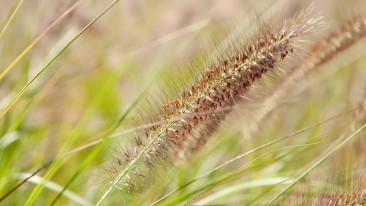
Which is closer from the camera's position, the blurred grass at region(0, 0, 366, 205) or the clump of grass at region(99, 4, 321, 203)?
the clump of grass at region(99, 4, 321, 203)

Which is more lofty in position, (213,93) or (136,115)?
(136,115)

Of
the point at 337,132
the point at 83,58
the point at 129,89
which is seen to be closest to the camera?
the point at 337,132

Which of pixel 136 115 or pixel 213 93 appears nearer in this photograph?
pixel 213 93

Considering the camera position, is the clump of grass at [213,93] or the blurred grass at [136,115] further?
the blurred grass at [136,115]

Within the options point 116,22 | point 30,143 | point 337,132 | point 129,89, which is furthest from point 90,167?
point 116,22

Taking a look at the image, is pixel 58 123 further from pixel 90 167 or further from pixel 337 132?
pixel 337 132

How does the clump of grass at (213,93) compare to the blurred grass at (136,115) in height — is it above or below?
below

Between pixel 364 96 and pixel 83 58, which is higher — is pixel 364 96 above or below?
below

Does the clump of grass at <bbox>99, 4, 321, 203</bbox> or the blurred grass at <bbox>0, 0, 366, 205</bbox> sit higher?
the blurred grass at <bbox>0, 0, 366, 205</bbox>
